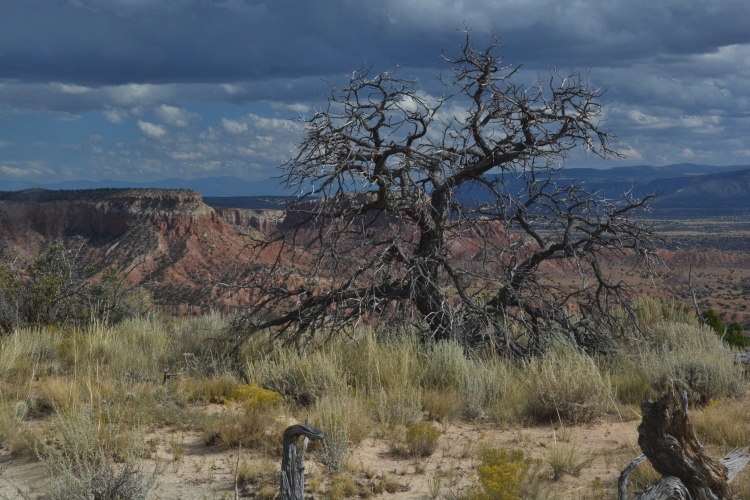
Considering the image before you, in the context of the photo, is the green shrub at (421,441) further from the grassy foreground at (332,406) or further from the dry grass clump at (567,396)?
the dry grass clump at (567,396)

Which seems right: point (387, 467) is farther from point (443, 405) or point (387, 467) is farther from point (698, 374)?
point (698, 374)

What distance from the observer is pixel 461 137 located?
8.98 metres

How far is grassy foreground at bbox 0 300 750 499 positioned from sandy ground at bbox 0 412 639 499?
0.03 metres

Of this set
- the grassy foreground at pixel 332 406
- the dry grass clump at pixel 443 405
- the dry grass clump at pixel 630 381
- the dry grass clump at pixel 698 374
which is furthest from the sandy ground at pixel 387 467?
the dry grass clump at pixel 698 374

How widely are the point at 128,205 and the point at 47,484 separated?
5936 centimetres

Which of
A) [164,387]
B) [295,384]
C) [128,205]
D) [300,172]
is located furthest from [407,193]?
[128,205]

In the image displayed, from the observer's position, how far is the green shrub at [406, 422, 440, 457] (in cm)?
566

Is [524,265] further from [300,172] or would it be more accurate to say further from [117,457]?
[117,457]

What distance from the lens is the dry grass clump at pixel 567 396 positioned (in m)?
6.67

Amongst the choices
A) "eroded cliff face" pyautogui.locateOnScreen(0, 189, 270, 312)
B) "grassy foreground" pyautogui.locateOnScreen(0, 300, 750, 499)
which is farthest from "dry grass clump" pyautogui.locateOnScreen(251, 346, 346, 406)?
"eroded cliff face" pyautogui.locateOnScreen(0, 189, 270, 312)

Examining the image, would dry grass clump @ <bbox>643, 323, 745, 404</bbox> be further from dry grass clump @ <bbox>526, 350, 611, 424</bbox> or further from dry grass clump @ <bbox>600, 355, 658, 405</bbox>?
dry grass clump @ <bbox>526, 350, 611, 424</bbox>

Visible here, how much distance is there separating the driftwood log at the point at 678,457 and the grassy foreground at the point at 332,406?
2.25 feet

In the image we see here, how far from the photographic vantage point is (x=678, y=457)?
418 cm

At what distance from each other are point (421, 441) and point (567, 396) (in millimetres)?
1769
